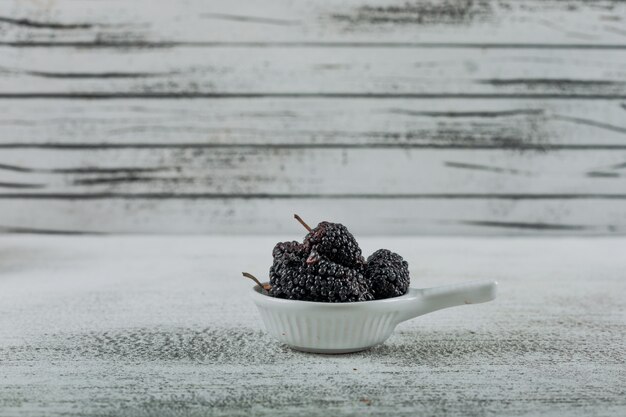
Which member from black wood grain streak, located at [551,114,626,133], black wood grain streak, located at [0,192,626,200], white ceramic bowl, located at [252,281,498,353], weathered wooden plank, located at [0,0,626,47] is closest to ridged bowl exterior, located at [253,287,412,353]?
white ceramic bowl, located at [252,281,498,353]

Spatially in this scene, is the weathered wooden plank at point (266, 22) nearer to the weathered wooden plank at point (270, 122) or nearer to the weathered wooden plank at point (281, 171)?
the weathered wooden plank at point (270, 122)

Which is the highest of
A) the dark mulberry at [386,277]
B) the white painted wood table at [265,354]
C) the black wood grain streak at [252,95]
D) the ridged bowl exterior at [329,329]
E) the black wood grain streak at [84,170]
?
the black wood grain streak at [252,95]

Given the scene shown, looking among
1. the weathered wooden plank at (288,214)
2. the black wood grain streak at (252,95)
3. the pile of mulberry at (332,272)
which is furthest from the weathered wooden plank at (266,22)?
the pile of mulberry at (332,272)

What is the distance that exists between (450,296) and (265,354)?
0.78 ft

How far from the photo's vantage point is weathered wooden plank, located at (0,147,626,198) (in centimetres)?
233

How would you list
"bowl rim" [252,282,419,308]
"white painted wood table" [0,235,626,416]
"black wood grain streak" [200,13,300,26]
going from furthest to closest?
"black wood grain streak" [200,13,300,26]
"bowl rim" [252,282,419,308]
"white painted wood table" [0,235,626,416]

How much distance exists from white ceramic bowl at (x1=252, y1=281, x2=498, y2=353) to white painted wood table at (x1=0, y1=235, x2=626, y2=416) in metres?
0.02

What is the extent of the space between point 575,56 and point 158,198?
1456 mm

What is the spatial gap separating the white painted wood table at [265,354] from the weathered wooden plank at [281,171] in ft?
2.51

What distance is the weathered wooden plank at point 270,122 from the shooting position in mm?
2320

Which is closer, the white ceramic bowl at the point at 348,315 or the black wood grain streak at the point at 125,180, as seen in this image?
the white ceramic bowl at the point at 348,315

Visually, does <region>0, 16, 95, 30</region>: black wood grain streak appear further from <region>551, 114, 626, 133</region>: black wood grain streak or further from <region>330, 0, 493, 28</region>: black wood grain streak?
<region>551, 114, 626, 133</region>: black wood grain streak

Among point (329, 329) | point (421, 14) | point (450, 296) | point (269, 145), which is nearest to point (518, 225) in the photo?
point (421, 14)

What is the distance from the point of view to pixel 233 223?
2365mm
